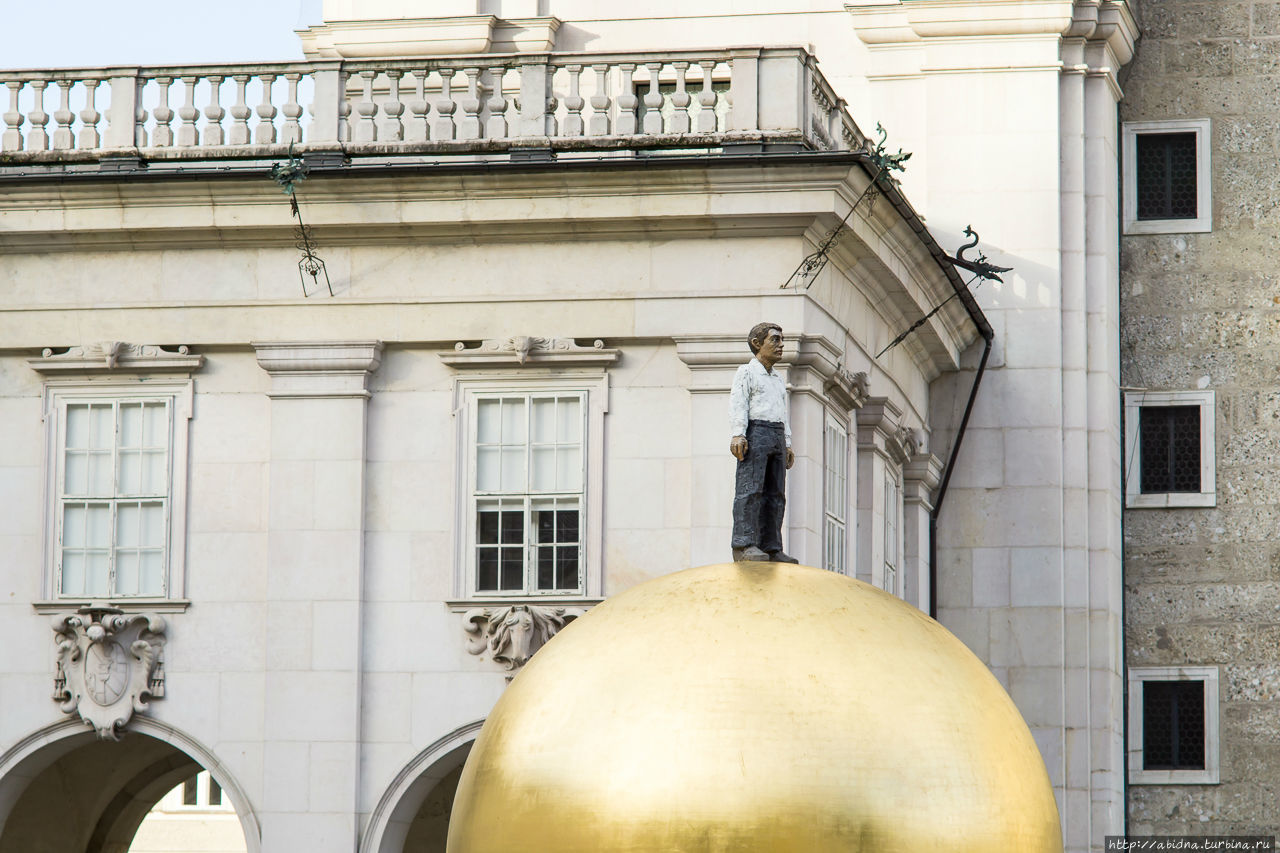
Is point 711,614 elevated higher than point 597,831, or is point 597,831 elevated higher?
point 711,614

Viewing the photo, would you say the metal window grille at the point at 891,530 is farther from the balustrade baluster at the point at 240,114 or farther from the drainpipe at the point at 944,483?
the balustrade baluster at the point at 240,114

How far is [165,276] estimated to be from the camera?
2475 centimetres

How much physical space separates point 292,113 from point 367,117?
30.9 inches

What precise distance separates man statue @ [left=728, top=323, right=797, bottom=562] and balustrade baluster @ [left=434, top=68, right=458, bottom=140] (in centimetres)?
1160

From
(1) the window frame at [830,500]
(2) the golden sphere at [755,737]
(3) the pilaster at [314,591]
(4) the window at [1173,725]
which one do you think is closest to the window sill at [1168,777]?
(4) the window at [1173,725]

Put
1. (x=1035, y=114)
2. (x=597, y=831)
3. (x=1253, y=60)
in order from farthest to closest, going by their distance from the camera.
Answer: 1. (x=1253, y=60)
2. (x=1035, y=114)
3. (x=597, y=831)

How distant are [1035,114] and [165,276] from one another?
12.5 metres

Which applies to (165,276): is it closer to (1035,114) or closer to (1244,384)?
(1035,114)

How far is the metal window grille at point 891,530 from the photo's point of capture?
28.4 metres

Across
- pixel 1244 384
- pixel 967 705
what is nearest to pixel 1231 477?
pixel 1244 384

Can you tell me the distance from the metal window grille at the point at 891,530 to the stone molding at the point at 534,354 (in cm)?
561

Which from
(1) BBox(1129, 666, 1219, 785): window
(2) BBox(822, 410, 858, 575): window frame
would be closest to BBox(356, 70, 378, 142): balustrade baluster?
(2) BBox(822, 410, 858, 575): window frame

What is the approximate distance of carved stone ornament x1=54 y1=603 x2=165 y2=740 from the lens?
79.3 ft

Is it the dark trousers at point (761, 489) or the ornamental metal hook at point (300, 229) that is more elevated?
the ornamental metal hook at point (300, 229)
